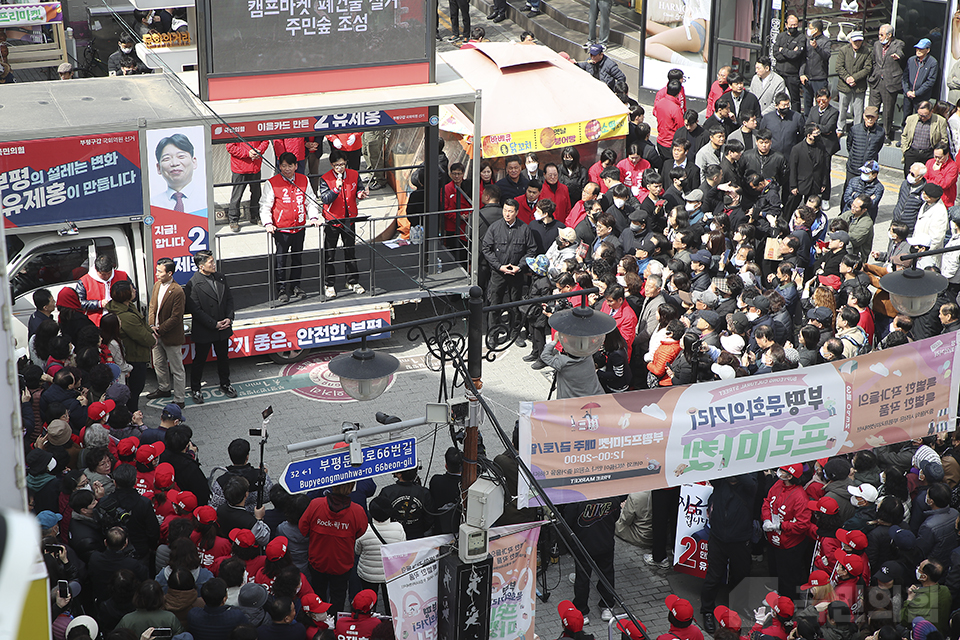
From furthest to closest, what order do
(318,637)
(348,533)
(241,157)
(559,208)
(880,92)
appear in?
(880,92) < (559,208) < (241,157) < (348,533) < (318,637)

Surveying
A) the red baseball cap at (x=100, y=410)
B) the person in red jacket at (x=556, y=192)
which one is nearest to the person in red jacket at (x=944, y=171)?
the person in red jacket at (x=556, y=192)

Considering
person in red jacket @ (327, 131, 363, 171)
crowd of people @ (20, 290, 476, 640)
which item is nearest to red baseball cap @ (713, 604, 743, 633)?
crowd of people @ (20, 290, 476, 640)

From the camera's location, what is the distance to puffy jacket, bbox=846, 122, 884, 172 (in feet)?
51.5

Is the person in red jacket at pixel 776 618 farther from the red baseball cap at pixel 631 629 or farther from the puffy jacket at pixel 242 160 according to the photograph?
the puffy jacket at pixel 242 160

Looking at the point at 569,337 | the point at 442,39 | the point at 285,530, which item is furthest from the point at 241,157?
the point at 442,39

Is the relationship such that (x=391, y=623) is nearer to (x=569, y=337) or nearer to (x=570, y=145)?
(x=569, y=337)

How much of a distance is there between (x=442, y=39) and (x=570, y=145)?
10953mm

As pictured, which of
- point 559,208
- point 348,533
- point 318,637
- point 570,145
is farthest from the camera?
point 570,145

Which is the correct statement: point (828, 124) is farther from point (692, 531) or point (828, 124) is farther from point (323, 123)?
point (692, 531)

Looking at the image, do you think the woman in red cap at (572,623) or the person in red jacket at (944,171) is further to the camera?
the person in red jacket at (944,171)

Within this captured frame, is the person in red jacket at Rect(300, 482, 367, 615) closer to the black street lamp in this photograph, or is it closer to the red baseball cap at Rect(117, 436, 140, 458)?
the red baseball cap at Rect(117, 436, 140, 458)

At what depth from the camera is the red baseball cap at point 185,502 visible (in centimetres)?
839

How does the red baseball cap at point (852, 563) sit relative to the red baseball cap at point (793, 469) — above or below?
below

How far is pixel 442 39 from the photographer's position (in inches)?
1010
